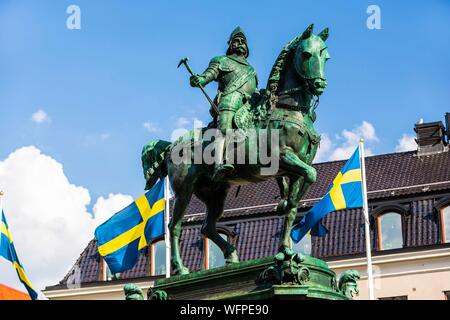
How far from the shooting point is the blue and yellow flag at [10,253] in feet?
125

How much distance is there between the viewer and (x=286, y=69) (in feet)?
70.6

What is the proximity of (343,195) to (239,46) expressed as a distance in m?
18.9

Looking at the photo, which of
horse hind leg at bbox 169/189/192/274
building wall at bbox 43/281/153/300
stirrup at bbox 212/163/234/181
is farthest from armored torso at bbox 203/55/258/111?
building wall at bbox 43/281/153/300

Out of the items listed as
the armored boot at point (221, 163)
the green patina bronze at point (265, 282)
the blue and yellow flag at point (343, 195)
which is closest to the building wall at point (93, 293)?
the blue and yellow flag at point (343, 195)

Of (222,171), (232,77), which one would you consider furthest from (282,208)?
(232,77)

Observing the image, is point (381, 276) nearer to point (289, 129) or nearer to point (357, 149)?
point (357, 149)

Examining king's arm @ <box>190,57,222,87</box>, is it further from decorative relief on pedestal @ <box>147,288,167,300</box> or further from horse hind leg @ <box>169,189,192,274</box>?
decorative relief on pedestal @ <box>147,288,167,300</box>

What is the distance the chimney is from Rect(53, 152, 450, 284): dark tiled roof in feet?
1.58

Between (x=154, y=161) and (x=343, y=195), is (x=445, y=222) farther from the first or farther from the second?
(x=154, y=161)

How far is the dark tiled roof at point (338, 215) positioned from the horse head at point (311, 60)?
104 ft

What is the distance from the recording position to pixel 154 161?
23.6 m

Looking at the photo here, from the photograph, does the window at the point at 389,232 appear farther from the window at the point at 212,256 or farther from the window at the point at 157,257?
the window at the point at 157,257

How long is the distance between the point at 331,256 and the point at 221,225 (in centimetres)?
542

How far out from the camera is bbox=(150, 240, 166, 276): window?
56844 millimetres
